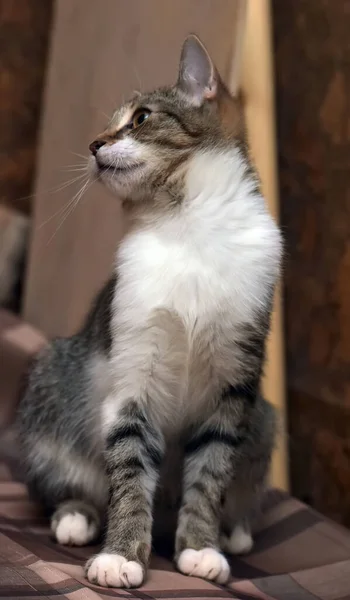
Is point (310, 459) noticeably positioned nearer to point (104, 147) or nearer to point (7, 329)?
point (7, 329)

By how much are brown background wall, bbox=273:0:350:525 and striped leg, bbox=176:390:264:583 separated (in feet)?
2.38

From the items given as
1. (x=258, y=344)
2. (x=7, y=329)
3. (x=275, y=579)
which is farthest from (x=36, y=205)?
(x=275, y=579)

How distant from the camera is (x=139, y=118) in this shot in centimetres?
120

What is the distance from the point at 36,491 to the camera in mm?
1284

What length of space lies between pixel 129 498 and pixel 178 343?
9.7 inches

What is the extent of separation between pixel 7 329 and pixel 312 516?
0.98 metres

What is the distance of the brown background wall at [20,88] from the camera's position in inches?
97.0

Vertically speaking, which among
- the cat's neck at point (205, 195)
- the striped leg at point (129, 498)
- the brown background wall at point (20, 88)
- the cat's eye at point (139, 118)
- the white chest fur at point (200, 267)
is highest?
the brown background wall at point (20, 88)

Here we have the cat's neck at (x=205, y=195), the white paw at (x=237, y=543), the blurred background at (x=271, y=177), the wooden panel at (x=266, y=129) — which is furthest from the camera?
the blurred background at (x=271, y=177)

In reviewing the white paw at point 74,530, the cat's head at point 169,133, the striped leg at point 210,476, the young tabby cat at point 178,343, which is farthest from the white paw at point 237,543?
the cat's head at point 169,133

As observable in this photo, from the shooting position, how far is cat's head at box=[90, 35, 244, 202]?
114 centimetres

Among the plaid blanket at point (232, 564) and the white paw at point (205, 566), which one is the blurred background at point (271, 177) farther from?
the white paw at point (205, 566)

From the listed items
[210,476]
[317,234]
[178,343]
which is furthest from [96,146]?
A: [317,234]

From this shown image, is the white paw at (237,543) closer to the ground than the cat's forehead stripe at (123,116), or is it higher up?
closer to the ground
